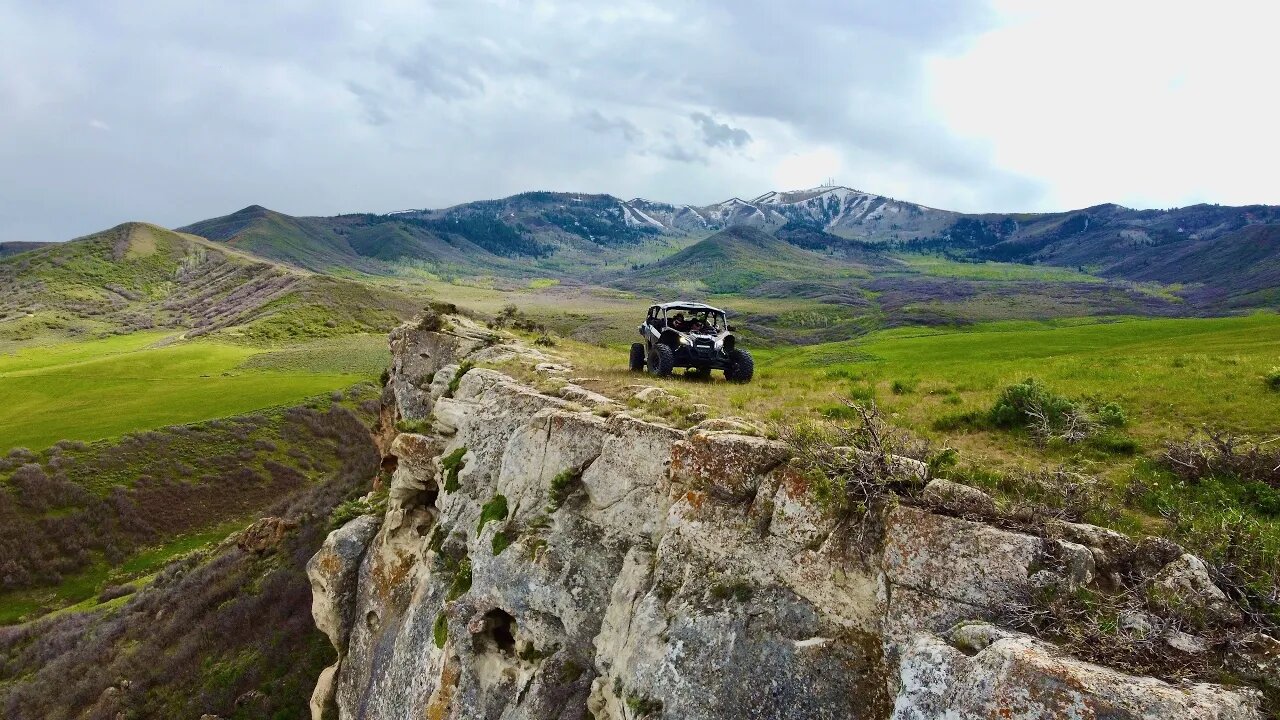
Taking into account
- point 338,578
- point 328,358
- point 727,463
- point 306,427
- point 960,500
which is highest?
point 960,500

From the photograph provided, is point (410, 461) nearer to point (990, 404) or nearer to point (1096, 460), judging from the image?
point (990, 404)

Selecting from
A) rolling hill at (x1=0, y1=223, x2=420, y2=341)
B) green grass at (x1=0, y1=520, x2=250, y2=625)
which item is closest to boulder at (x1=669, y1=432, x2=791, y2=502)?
green grass at (x1=0, y1=520, x2=250, y2=625)

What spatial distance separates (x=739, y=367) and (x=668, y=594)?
37.8 feet

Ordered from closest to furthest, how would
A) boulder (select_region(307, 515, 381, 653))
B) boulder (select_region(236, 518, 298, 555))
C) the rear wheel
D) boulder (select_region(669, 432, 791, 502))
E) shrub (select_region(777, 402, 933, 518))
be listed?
1. shrub (select_region(777, 402, 933, 518))
2. boulder (select_region(669, 432, 791, 502))
3. boulder (select_region(307, 515, 381, 653))
4. the rear wheel
5. boulder (select_region(236, 518, 298, 555))

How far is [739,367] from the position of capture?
72.6 feet

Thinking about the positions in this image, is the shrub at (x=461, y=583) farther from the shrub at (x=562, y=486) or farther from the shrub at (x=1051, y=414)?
the shrub at (x=1051, y=414)

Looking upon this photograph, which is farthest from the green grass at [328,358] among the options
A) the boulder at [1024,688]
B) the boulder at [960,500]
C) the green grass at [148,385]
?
the boulder at [1024,688]

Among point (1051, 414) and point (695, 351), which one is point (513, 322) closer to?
point (695, 351)

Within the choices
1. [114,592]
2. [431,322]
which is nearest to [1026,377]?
[431,322]

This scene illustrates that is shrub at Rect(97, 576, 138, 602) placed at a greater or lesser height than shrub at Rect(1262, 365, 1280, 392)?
lesser

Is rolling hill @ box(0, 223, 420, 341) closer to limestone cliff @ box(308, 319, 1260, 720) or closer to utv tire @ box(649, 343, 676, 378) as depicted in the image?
limestone cliff @ box(308, 319, 1260, 720)

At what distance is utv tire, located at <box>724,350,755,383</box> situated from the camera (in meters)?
22.0

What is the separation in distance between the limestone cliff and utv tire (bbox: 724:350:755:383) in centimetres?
633

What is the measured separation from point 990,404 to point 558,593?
1208 cm
